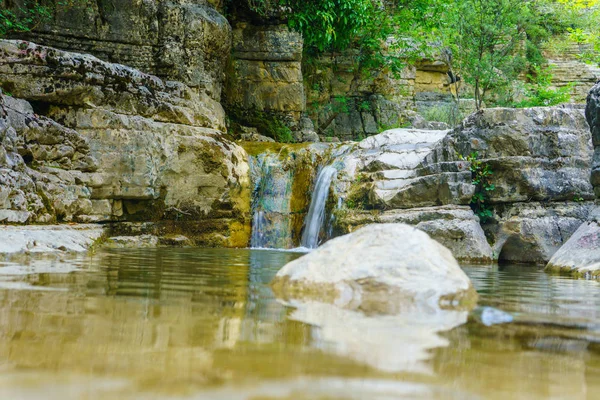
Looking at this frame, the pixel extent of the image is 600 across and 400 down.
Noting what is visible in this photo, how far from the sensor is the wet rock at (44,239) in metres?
6.06

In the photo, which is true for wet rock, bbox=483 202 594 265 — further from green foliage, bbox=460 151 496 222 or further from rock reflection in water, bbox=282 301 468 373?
rock reflection in water, bbox=282 301 468 373

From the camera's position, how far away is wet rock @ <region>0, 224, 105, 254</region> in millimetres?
6061

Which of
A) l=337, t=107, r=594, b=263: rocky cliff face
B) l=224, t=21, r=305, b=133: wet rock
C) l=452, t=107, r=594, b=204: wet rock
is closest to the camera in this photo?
l=337, t=107, r=594, b=263: rocky cliff face

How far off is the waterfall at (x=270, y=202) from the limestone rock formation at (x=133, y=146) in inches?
11.3

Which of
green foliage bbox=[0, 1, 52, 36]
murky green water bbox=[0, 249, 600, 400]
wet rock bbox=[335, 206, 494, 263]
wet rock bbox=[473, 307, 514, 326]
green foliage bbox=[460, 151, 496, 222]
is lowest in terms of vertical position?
murky green water bbox=[0, 249, 600, 400]

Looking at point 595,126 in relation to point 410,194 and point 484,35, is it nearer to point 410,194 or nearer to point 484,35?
point 410,194

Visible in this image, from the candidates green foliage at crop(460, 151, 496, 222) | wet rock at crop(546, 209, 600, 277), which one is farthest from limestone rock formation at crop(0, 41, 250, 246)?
wet rock at crop(546, 209, 600, 277)

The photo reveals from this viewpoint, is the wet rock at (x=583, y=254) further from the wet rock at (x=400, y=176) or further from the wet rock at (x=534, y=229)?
the wet rock at (x=400, y=176)

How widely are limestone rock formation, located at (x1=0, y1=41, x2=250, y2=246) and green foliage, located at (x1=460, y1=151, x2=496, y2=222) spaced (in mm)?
4327

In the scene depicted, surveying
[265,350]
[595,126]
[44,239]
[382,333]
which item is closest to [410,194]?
[595,126]

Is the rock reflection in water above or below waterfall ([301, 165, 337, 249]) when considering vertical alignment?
below

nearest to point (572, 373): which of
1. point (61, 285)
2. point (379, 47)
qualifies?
point (61, 285)

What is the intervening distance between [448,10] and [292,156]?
35.5 feet

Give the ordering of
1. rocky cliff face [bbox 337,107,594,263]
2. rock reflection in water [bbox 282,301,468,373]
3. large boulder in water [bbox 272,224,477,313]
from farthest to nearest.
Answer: rocky cliff face [bbox 337,107,594,263] < large boulder in water [bbox 272,224,477,313] < rock reflection in water [bbox 282,301,468,373]
